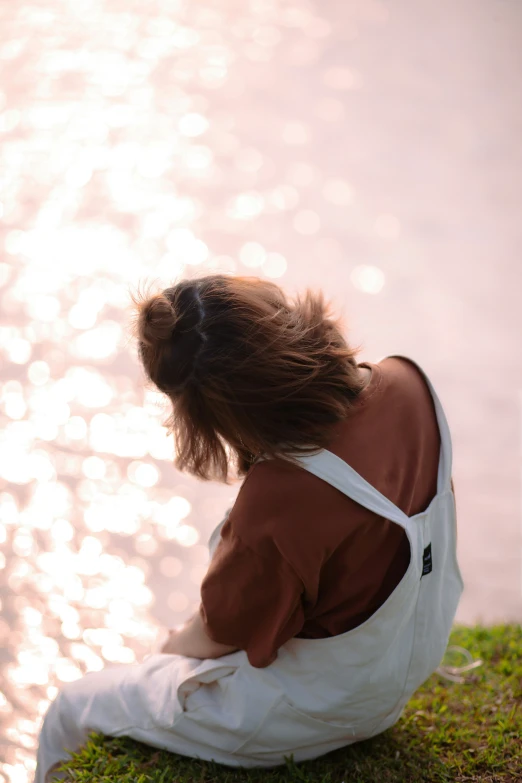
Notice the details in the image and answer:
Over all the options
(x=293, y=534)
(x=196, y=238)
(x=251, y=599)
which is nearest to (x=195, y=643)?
(x=251, y=599)

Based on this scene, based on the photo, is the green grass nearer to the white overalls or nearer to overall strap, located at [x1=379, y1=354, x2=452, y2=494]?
the white overalls

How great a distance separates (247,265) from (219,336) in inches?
165

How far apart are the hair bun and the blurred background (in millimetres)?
1758

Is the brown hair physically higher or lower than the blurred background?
higher

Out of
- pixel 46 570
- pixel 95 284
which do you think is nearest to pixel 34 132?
pixel 95 284

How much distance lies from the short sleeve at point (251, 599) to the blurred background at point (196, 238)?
4.69ft

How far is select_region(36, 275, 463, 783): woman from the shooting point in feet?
5.27

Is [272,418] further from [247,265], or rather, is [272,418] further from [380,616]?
[247,265]

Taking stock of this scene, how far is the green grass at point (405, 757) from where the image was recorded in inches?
74.4

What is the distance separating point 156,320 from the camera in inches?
65.4

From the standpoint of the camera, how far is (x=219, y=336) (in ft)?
5.30

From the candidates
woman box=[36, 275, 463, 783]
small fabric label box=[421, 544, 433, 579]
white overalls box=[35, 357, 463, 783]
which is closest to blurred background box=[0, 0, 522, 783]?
white overalls box=[35, 357, 463, 783]

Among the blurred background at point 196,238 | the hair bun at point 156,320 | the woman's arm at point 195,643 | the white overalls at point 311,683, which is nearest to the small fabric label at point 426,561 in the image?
the white overalls at point 311,683

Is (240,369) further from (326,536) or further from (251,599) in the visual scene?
(251,599)
